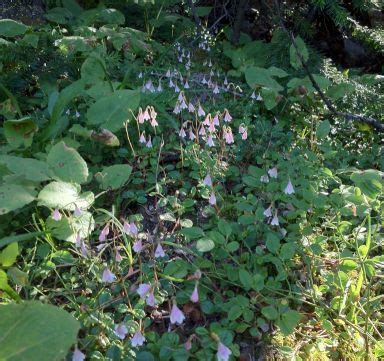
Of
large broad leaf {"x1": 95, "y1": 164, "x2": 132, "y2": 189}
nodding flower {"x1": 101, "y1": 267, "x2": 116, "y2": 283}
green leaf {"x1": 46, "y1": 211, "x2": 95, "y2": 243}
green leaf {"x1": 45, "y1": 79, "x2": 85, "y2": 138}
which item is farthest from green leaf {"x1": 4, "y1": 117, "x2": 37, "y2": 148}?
nodding flower {"x1": 101, "y1": 267, "x2": 116, "y2": 283}

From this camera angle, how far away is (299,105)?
3.32 m

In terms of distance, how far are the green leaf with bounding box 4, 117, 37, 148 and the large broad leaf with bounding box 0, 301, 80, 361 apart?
A: 1252mm

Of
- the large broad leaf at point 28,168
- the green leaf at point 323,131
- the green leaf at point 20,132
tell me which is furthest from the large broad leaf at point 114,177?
the green leaf at point 323,131

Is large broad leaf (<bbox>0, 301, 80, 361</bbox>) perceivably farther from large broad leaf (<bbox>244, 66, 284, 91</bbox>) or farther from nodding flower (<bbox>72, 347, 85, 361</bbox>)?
large broad leaf (<bbox>244, 66, 284, 91</bbox>)

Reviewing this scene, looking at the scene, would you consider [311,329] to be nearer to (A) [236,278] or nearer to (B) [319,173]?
(A) [236,278]

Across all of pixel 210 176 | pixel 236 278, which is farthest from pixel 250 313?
pixel 210 176

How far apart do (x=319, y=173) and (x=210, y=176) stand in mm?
567

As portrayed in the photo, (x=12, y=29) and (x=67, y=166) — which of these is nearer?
(x=67, y=166)

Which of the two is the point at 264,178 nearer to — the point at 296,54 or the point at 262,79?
the point at 262,79

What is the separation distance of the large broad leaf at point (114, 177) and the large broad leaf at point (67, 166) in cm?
16

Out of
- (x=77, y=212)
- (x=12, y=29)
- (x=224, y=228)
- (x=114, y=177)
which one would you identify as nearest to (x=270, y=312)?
(x=224, y=228)

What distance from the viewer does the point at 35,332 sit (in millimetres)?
1325

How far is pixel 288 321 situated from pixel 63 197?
1.03 m

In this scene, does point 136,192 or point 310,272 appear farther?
point 136,192
